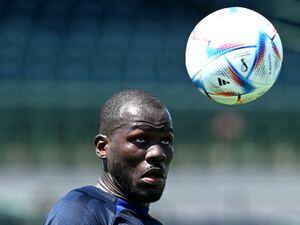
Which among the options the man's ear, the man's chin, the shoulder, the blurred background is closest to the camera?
the shoulder

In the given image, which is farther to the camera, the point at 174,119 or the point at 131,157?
the point at 174,119

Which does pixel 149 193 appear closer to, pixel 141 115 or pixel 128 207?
pixel 128 207

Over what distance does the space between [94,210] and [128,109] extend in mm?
482

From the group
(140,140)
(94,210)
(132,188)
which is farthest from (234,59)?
(94,210)

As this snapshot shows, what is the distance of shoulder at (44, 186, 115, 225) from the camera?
3.36m

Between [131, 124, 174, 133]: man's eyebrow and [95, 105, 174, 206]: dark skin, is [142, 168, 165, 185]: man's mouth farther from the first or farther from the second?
[131, 124, 174, 133]: man's eyebrow

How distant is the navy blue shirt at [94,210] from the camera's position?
3.36m

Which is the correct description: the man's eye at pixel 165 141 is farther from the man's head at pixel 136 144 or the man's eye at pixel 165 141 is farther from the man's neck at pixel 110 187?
the man's neck at pixel 110 187

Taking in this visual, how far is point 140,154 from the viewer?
11.7 feet

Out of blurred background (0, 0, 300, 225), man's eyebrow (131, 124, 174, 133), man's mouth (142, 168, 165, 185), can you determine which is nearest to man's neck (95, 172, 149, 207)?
man's mouth (142, 168, 165, 185)

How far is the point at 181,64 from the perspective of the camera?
1714cm

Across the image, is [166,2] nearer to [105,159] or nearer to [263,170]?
[263,170]

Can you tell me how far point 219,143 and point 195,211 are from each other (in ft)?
6.97

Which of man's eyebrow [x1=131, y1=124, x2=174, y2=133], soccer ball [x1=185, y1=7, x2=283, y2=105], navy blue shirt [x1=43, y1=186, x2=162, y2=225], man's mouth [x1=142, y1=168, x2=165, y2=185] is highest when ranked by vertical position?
soccer ball [x1=185, y1=7, x2=283, y2=105]
